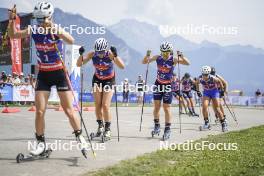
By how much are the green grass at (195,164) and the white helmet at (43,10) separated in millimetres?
2861

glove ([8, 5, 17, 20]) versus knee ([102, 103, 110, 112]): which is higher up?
glove ([8, 5, 17, 20])

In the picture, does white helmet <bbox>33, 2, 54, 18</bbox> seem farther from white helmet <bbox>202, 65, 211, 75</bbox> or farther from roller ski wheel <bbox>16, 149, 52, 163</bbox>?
white helmet <bbox>202, 65, 211, 75</bbox>

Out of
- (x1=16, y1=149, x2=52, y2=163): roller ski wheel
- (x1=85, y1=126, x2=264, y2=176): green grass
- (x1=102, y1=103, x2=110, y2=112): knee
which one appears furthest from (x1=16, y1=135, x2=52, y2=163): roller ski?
(x1=102, y1=103, x2=110, y2=112): knee

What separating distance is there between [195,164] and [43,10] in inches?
149

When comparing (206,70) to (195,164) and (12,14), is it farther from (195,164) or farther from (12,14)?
(12,14)

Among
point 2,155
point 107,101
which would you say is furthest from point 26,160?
point 107,101

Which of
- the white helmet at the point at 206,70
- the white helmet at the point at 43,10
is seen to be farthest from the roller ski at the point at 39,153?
the white helmet at the point at 206,70

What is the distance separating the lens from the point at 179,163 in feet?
23.0

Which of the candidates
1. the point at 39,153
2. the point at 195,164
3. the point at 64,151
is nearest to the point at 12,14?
the point at 39,153

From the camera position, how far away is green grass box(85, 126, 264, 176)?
6.23 m

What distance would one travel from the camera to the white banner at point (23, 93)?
88.9 ft

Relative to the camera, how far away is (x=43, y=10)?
6867 mm

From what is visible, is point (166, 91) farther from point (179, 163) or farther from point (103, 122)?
point (179, 163)

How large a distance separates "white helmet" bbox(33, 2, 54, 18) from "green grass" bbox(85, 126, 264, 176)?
2.86 meters
